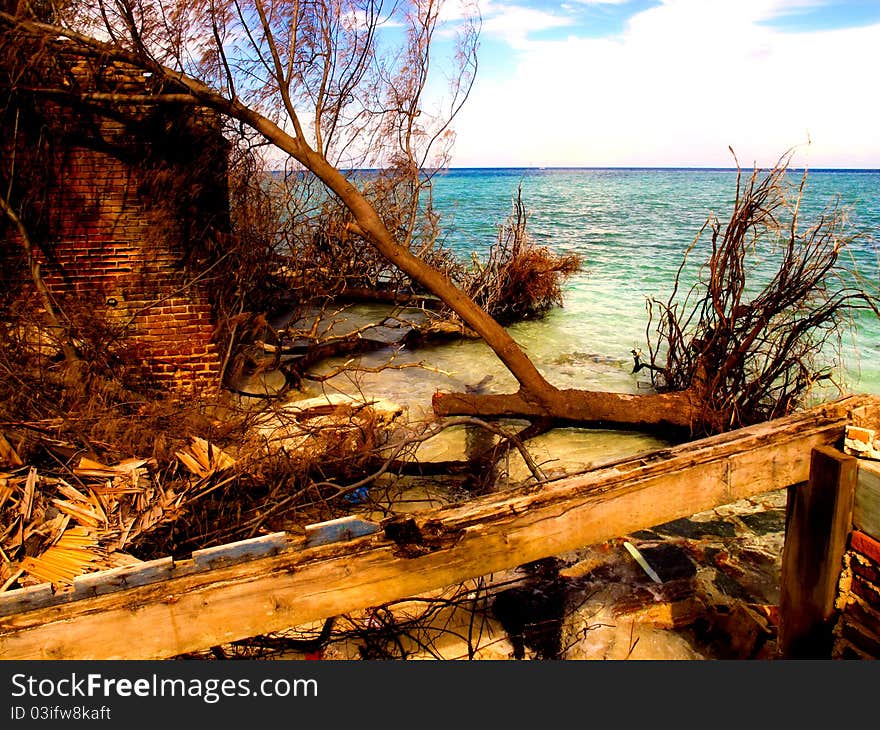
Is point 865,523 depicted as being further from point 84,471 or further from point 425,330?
point 425,330

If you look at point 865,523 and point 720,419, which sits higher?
point 865,523

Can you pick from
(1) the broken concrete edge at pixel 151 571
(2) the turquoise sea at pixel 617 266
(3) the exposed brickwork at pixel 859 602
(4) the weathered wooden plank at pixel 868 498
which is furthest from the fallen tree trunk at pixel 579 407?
(1) the broken concrete edge at pixel 151 571

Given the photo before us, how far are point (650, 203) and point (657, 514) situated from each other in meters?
62.5

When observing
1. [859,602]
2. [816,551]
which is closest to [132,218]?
[816,551]

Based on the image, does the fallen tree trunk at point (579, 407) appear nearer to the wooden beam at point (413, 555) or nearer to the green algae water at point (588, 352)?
the green algae water at point (588, 352)

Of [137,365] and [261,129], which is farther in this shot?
[137,365]

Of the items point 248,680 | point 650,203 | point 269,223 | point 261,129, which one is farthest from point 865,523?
point 650,203

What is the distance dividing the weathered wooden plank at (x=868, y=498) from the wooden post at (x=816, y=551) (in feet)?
0.09

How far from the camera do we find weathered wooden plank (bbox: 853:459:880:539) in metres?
2.81

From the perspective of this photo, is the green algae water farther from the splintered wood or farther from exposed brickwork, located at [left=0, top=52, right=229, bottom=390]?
the splintered wood

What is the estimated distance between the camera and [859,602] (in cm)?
300

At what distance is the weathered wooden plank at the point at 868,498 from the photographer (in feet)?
9.21

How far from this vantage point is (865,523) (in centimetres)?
288

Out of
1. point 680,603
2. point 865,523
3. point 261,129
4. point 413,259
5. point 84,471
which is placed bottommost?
point 680,603
